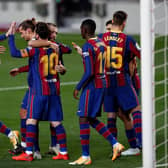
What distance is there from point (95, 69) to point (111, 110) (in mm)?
873

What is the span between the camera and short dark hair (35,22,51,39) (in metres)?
10.2

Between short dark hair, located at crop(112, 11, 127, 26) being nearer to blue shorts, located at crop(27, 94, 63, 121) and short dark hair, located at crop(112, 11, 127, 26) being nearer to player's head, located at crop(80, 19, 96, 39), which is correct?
player's head, located at crop(80, 19, 96, 39)

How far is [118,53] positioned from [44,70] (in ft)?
3.38

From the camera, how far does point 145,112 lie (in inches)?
324

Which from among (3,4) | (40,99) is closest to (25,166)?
(40,99)

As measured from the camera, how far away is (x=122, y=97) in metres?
10.8

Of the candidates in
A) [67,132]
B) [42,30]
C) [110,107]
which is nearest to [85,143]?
[110,107]

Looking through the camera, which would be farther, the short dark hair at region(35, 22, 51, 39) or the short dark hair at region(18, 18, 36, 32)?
the short dark hair at region(18, 18, 36, 32)

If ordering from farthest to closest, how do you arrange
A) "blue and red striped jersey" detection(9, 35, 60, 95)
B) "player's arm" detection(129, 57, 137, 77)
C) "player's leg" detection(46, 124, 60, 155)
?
"player's arm" detection(129, 57, 137, 77) → "player's leg" detection(46, 124, 60, 155) → "blue and red striped jersey" detection(9, 35, 60, 95)

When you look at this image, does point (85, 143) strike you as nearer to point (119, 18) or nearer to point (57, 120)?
point (57, 120)

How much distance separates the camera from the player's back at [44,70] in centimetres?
1036

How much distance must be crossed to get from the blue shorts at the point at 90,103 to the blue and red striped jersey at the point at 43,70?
0.41 m

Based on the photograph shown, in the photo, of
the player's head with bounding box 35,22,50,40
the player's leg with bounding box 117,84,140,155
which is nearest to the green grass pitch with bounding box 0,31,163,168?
the player's leg with bounding box 117,84,140,155

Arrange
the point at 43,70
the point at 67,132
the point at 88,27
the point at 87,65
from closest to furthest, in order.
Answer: the point at 87,65, the point at 88,27, the point at 43,70, the point at 67,132
